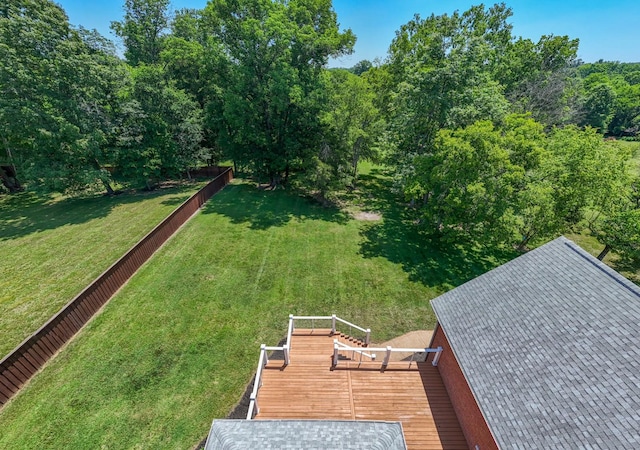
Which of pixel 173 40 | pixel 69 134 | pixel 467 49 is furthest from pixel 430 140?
pixel 69 134

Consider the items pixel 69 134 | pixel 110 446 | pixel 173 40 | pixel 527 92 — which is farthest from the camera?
pixel 527 92

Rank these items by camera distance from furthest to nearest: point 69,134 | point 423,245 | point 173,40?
point 173,40, point 69,134, point 423,245

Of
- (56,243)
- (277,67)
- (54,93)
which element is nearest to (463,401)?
(56,243)

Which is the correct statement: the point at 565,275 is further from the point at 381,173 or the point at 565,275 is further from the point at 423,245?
the point at 381,173

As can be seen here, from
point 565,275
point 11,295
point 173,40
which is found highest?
point 173,40

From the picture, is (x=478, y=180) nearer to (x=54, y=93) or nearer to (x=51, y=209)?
(x=54, y=93)

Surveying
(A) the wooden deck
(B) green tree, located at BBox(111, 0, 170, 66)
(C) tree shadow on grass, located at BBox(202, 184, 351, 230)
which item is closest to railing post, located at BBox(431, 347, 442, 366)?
(A) the wooden deck
